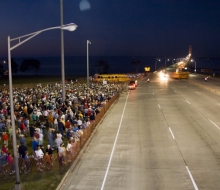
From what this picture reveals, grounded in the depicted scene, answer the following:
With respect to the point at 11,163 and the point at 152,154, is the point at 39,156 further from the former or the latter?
the point at 152,154

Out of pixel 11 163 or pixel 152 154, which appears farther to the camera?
pixel 152 154

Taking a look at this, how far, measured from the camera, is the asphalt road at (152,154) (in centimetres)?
1398

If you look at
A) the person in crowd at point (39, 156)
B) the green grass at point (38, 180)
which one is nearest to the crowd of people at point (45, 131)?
the person in crowd at point (39, 156)

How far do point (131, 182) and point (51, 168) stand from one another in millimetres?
3795

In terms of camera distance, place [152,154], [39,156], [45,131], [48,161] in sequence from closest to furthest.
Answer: [39,156]
[48,161]
[152,154]
[45,131]

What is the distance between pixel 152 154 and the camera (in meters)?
17.9

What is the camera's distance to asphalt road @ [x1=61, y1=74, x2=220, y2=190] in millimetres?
13977

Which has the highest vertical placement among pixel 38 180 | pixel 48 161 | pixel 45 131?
pixel 45 131

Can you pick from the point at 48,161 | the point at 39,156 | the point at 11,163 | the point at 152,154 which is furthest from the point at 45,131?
the point at 152,154

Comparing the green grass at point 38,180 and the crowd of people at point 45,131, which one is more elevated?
the crowd of people at point 45,131

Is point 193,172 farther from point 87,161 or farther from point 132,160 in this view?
point 87,161

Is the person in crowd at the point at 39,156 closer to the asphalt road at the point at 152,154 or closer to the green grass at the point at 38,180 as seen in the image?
the green grass at the point at 38,180

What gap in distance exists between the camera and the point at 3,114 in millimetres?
23953

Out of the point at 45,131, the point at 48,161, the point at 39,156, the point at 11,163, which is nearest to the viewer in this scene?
the point at 11,163
